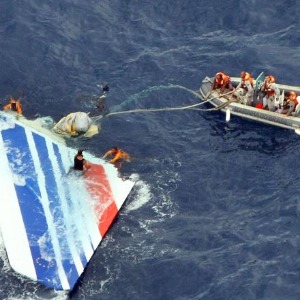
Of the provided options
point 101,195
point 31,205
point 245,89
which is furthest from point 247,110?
point 31,205

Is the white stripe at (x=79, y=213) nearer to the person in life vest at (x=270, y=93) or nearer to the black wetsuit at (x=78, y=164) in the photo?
the black wetsuit at (x=78, y=164)

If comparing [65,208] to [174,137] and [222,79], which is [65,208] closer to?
[174,137]

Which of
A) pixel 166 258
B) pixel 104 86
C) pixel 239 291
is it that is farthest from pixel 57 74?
pixel 239 291

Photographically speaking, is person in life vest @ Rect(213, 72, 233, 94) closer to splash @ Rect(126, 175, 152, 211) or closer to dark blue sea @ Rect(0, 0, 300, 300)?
dark blue sea @ Rect(0, 0, 300, 300)

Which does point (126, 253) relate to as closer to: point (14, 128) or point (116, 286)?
point (116, 286)

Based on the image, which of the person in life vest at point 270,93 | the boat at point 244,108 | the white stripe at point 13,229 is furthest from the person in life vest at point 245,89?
the white stripe at point 13,229

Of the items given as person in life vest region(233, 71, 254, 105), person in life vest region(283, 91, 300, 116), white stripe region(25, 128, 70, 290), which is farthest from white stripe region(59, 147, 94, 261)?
person in life vest region(283, 91, 300, 116)
